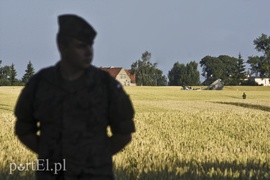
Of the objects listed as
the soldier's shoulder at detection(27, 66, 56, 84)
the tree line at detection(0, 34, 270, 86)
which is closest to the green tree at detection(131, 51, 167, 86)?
the tree line at detection(0, 34, 270, 86)

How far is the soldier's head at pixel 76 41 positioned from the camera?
2.77m

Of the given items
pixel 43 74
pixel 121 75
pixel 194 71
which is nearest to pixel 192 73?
pixel 194 71

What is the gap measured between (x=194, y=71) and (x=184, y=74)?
9.93ft

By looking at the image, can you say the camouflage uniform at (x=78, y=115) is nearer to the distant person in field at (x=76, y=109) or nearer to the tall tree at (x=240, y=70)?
the distant person in field at (x=76, y=109)

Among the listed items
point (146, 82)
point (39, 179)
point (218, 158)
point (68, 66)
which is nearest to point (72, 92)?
point (68, 66)

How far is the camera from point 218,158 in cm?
837

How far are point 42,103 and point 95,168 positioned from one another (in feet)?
1.74

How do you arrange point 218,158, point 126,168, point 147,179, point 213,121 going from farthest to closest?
point 213,121, point 218,158, point 126,168, point 147,179

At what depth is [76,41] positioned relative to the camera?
2777 mm

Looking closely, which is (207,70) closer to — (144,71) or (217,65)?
(217,65)

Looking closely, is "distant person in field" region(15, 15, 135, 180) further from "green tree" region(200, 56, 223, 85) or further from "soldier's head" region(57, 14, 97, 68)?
"green tree" region(200, 56, 223, 85)

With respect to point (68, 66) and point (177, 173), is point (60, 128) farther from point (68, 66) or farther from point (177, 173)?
point (177, 173)

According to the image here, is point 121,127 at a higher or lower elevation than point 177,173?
higher

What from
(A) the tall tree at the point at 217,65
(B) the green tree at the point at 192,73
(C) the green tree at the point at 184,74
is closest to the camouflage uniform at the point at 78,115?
(C) the green tree at the point at 184,74
